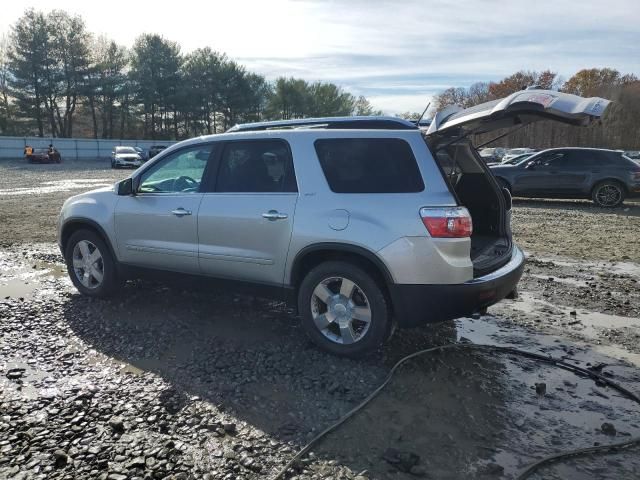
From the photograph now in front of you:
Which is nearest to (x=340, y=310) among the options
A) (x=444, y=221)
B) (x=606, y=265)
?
(x=444, y=221)

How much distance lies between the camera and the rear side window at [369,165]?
4.06m

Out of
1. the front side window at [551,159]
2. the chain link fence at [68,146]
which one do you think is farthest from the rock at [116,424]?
the chain link fence at [68,146]

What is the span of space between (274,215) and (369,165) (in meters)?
0.91

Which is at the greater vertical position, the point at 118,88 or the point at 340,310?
the point at 118,88

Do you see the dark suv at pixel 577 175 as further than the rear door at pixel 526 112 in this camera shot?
Yes

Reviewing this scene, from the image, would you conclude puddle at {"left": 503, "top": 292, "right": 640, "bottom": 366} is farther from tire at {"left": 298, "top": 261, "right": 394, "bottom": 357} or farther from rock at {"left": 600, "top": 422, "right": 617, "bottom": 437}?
tire at {"left": 298, "top": 261, "right": 394, "bottom": 357}

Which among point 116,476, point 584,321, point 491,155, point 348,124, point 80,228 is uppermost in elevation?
point 348,124

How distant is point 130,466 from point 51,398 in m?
1.09

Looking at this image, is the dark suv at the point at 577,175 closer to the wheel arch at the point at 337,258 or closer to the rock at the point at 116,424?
the wheel arch at the point at 337,258

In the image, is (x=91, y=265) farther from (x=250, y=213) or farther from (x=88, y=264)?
(x=250, y=213)

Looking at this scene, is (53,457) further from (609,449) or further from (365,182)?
(609,449)

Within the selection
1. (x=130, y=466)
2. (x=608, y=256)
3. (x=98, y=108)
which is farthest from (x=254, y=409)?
(x=98, y=108)

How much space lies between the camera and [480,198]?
5273mm

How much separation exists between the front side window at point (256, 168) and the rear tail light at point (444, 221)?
1172 mm
